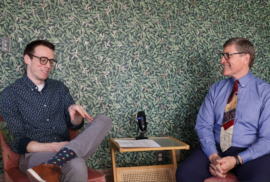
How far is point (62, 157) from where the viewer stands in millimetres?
1617

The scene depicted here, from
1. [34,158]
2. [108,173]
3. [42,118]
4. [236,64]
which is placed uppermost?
[236,64]

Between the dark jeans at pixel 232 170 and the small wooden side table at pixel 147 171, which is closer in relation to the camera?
the dark jeans at pixel 232 170

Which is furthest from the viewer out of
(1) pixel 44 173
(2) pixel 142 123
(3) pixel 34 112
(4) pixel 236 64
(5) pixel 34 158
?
(2) pixel 142 123

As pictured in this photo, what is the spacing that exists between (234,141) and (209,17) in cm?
131

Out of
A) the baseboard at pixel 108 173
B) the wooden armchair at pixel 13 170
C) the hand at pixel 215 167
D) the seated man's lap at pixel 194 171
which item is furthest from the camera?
the baseboard at pixel 108 173

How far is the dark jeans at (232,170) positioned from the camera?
1.86 meters

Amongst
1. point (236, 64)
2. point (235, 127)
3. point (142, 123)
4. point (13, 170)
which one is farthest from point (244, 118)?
point (13, 170)

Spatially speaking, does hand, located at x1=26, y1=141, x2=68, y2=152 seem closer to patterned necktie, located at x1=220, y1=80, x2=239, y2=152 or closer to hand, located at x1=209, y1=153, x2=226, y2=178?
hand, located at x1=209, y1=153, x2=226, y2=178

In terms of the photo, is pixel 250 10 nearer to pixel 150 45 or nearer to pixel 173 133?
pixel 150 45

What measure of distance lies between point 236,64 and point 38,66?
4.71 ft

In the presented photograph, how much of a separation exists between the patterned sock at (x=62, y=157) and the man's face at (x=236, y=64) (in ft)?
4.26

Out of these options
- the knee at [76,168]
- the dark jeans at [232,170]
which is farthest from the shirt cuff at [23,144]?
the dark jeans at [232,170]

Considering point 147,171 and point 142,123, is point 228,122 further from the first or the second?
point 147,171

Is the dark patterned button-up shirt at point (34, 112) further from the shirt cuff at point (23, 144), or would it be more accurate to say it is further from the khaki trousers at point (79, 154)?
the khaki trousers at point (79, 154)
